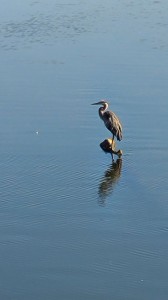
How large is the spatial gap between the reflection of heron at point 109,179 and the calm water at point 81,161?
23mm

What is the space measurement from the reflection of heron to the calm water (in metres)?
0.02

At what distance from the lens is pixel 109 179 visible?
54.5ft

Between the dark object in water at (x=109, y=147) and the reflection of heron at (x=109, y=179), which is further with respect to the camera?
the dark object in water at (x=109, y=147)

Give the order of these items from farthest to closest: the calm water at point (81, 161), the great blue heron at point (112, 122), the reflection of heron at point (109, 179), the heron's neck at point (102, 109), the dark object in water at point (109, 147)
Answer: the heron's neck at point (102, 109) → the great blue heron at point (112, 122) → the dark object in water at point (109, 147) → the reflection of heron at point (109, 179) → the calm water at point (81, 161)

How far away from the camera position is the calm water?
12750 millimetres

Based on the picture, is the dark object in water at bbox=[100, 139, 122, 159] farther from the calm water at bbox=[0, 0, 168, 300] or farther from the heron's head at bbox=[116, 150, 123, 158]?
the calm water at bbox=[0, 0, 168, 300]

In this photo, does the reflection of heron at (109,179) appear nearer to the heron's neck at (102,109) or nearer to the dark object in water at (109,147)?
the dark object in water at (109,147)

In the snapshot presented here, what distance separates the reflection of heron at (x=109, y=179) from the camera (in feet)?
52.0

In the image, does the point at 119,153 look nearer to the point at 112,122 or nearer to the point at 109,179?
the point at 112,122

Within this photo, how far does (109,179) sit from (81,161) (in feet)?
2.72

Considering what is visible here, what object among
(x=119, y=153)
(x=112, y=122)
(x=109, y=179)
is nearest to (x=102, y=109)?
(x=112, y=122)

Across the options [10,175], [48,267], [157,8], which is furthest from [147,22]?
[48,267]

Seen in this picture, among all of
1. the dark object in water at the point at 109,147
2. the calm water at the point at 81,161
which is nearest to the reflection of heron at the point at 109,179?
the calm water at the point at 81,161

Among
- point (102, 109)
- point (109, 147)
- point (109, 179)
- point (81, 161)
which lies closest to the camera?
point (109, 179)
